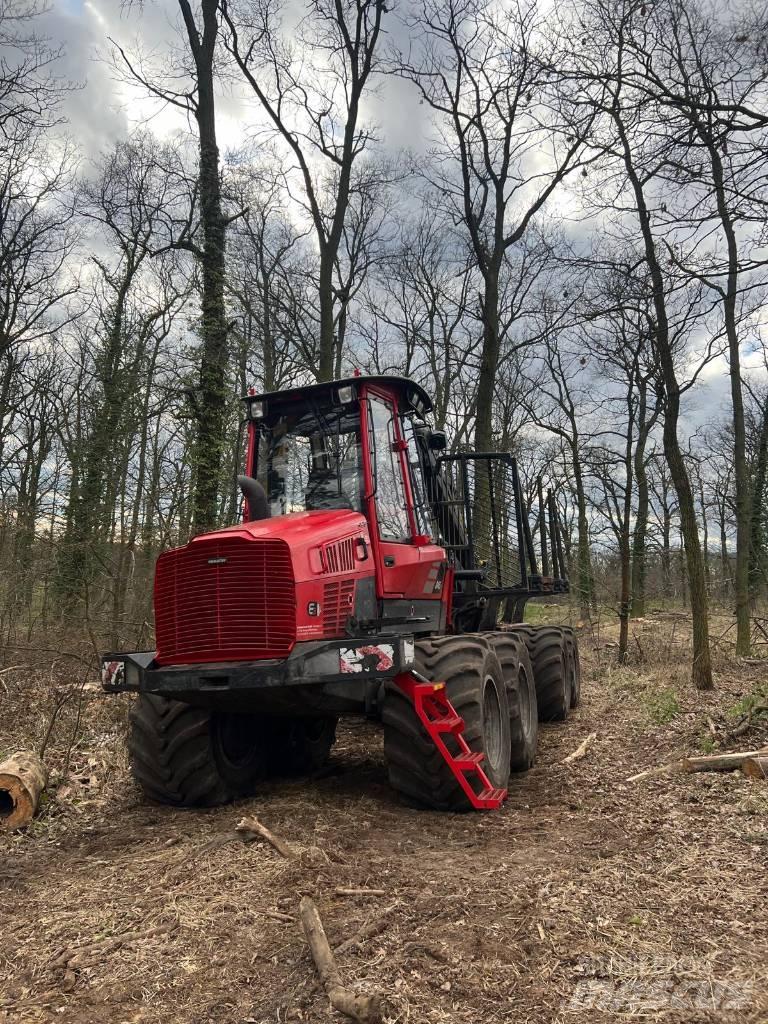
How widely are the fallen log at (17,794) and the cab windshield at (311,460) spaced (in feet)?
9.29

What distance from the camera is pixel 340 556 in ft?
19.6

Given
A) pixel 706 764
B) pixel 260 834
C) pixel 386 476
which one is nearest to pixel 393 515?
pixel 386 476

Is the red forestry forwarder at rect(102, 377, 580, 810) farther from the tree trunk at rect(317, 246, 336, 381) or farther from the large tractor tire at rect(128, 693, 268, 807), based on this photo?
the tree trunk at rect(317, 246, 336, 381)

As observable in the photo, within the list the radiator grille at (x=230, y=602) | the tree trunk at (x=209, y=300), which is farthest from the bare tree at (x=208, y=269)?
the radiator grille at (x=230, y=602)

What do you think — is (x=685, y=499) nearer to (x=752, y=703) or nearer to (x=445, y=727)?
(x=752, y=703)

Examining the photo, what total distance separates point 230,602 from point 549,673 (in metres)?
5.80

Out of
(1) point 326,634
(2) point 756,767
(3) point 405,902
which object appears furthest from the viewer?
(2) point 756,767

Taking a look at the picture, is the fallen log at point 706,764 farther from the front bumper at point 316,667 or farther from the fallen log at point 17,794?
the fallen log at point 17,794

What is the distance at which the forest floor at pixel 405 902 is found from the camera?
324cm

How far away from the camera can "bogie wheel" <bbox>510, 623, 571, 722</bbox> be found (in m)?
10.3

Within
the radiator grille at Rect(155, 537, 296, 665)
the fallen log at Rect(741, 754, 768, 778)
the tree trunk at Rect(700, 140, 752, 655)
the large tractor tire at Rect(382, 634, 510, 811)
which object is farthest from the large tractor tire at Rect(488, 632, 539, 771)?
the tree trunk at Rect(700, 140, 752, 655)

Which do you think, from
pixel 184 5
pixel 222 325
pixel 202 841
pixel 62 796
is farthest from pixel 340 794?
pixel 184 5

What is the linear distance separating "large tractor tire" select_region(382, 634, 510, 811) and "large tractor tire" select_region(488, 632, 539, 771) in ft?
3.81

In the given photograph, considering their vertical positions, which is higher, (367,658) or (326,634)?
(326,634)
